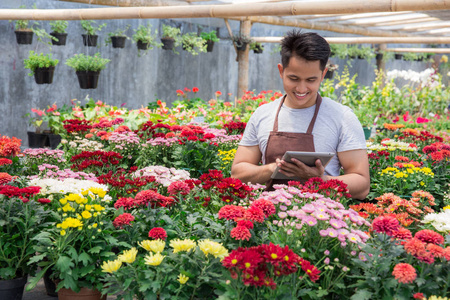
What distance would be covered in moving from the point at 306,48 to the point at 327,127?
48cm

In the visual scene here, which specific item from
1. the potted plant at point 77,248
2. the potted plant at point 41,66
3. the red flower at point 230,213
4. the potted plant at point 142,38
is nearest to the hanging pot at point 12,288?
the potted plant at point 77,248

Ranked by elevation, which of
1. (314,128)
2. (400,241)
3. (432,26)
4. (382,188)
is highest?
(432,26)

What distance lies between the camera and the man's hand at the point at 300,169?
2.55 meters

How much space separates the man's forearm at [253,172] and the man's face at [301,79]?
0.40 metres

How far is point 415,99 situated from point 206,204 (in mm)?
8226

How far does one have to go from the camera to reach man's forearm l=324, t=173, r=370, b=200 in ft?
8.85

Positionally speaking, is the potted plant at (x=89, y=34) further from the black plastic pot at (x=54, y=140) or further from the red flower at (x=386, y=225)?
the red flower at (x=386, y=225)

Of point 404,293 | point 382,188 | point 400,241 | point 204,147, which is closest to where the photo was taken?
point 404,293

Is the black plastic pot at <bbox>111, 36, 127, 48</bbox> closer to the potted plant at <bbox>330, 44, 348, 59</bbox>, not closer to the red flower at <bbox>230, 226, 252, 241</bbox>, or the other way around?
the potted plant at <bbox>330, 44, 348, 59</bbox>

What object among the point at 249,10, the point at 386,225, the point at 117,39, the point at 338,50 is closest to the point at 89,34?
the point at 117,39

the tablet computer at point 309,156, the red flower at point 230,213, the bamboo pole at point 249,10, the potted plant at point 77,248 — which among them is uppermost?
the bamboo pole at point 249,10

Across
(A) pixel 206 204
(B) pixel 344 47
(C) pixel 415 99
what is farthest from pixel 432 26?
(A) pixel 206 204

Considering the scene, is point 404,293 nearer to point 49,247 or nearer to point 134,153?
point 49,247

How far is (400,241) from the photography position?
6.28 feet
